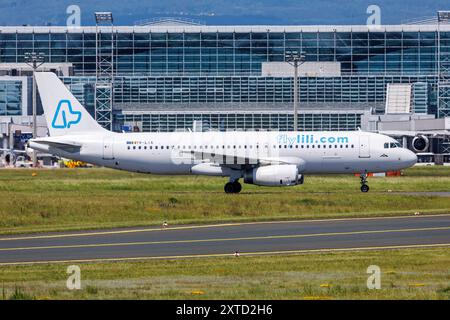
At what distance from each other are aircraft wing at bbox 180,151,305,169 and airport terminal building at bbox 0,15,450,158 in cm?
8644

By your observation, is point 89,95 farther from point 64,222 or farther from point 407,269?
point 407,269

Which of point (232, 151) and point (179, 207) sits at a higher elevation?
point (232, 151)

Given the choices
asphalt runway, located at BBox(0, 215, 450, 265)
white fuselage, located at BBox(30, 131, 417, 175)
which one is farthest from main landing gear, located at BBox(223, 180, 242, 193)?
asphalt runway, located at BBox(0, 215, 450, 265)

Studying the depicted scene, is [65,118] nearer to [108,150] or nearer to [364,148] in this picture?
[108,150]

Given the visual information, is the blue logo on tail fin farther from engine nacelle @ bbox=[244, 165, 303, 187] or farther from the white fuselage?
engine nacelle @ bbox=[244, 165, 303, 187]

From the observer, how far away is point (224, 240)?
41.7 m

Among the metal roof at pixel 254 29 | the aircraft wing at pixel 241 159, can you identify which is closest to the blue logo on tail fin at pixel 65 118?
the aircraft wing at pixel 241 159

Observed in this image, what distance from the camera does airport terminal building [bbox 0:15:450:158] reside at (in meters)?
173

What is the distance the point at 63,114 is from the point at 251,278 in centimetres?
4807

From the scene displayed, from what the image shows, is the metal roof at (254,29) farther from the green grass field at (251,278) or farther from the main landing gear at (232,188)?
the green grass field at (251,278)

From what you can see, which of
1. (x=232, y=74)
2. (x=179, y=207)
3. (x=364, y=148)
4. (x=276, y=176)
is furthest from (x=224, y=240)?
(x=232, y=74)

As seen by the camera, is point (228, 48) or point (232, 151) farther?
point (228, 48)
